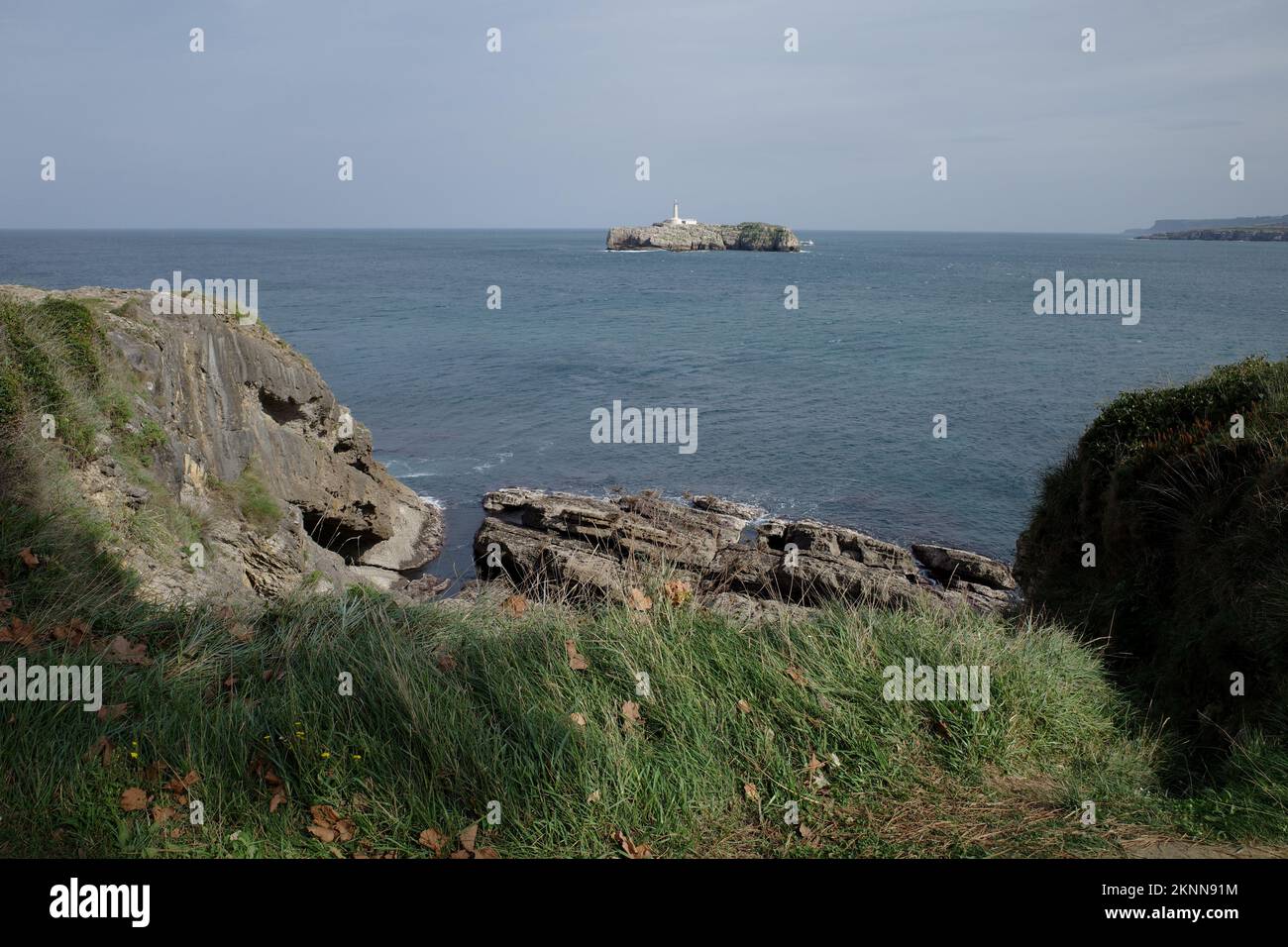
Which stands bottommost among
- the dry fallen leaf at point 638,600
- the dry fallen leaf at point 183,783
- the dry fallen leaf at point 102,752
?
the dry fallen leaf at point 183,783

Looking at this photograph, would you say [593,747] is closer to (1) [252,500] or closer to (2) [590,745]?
(2) [590,745]

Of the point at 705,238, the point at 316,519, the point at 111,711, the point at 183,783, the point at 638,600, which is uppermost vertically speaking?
the point at 705,238

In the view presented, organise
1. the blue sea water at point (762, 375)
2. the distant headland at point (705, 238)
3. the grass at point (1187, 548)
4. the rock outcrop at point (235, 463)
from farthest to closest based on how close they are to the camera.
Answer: the distant headland at point (705, 238) < the blue sea water at point (762, 375) < the rock outcrop at point (235, 463) < the grass at point (1187, 548)

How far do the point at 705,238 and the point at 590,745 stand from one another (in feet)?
612

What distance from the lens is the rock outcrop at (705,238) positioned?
589 ft

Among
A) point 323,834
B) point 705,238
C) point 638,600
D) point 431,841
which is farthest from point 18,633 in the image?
point 705,238

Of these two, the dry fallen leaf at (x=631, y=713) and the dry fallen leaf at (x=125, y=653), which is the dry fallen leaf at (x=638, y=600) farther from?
the dry fallen leaf at (x=125, y=653)

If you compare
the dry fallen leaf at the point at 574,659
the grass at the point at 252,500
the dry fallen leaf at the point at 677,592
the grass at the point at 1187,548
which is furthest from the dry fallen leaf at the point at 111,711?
the grass at the point at 252,500

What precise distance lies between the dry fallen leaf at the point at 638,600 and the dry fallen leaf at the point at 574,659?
0.68 metres

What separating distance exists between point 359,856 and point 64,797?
1621mm

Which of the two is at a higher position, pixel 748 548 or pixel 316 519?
pixel 316 519

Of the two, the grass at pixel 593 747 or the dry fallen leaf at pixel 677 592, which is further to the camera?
the dry fallen leaf at pixel 677 592

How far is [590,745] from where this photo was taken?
15.3ft
